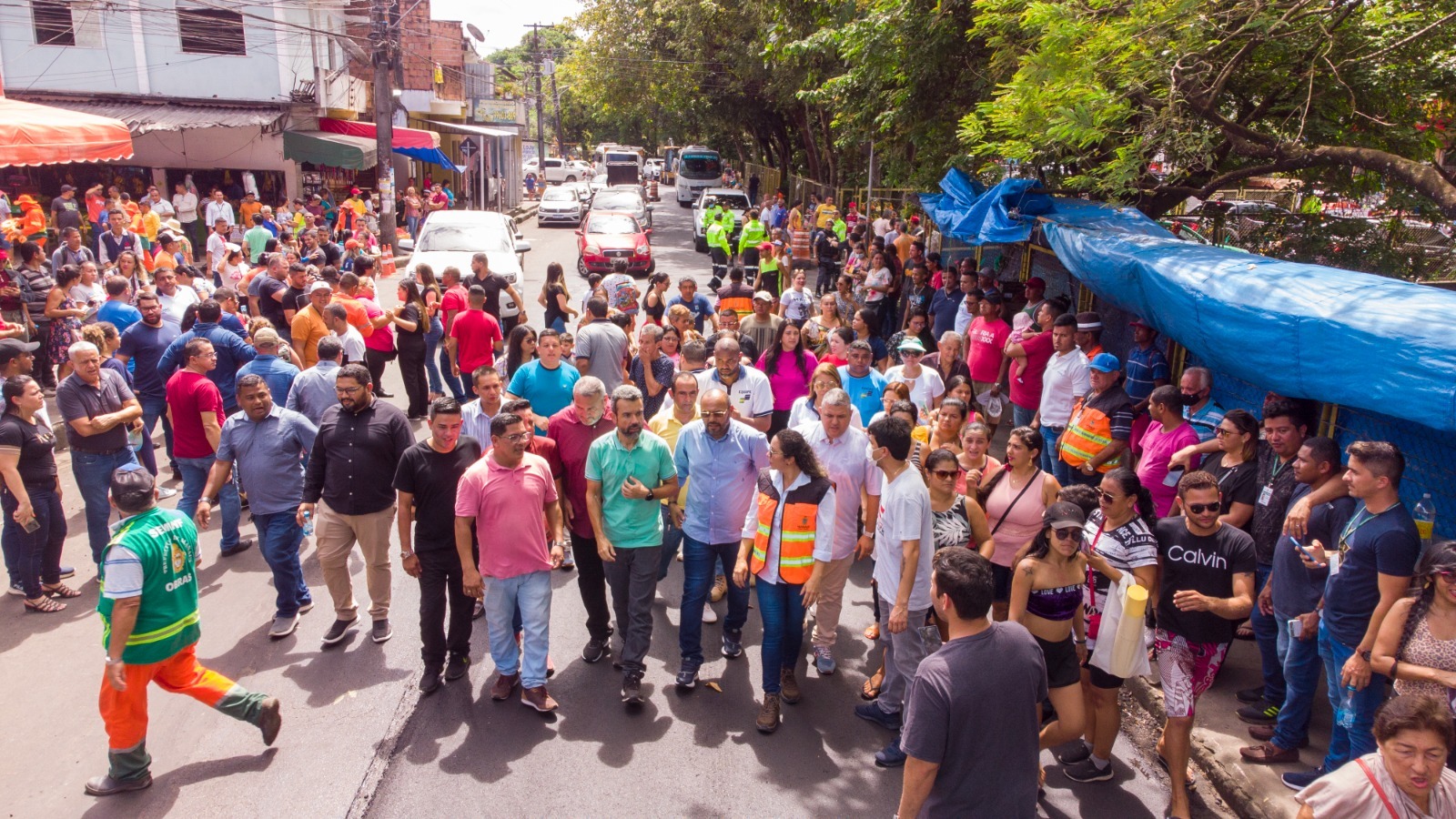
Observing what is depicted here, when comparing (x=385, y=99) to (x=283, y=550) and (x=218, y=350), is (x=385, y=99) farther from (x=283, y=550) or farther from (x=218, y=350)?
(x=283, y=550)

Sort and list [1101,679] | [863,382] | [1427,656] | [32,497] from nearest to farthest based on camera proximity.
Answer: [1427,656]
[1101,679]
[32,497]
[863,382]

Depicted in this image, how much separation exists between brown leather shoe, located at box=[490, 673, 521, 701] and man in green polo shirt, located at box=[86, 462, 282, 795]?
4.20 feet

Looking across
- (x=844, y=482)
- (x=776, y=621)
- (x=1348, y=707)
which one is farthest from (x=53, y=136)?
(x=1348, y=707)

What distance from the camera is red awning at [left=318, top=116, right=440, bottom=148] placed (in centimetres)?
2777

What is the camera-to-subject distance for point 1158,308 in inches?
272

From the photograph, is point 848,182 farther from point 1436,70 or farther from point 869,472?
point 869,472

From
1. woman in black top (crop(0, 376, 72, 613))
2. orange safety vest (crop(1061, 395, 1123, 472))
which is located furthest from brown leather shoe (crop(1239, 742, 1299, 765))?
woman in black top (crop(0, 376, 72, 613))

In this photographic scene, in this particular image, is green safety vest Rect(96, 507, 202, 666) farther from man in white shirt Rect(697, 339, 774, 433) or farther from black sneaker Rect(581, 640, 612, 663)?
man in white shirt Rect(697, 339, 774, 433)

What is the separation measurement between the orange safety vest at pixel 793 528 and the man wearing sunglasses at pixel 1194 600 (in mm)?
1739

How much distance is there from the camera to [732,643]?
618cm

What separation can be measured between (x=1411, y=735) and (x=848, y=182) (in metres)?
28.3

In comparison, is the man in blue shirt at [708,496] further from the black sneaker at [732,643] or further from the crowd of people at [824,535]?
the black sneaker at [732,643]

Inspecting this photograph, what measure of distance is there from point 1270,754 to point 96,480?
756 centimetres

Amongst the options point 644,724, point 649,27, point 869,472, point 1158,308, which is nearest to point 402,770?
point 644,724
